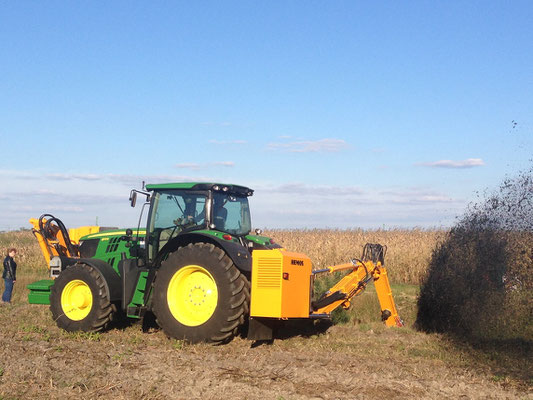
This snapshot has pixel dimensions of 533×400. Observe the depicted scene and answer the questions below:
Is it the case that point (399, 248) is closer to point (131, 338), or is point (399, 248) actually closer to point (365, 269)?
point (365, 269)

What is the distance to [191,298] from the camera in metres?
9.82

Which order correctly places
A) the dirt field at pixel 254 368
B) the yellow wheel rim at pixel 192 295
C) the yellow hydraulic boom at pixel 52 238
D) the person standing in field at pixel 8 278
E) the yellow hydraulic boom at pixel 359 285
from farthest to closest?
1. the person standing in field at pixel 8 278
2. the yellow hydraulic boom at pixel 52 238
3. the yellow hydraulic boom at pixel 359 285
4. the yellow wheel rim at pixel 192 295
5. the dirt field at pixel 254 368

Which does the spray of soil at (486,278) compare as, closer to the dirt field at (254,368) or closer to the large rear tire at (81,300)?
the dirt field at (254,368)

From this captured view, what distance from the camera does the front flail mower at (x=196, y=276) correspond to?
925 cm

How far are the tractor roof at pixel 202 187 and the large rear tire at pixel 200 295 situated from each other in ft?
3.48

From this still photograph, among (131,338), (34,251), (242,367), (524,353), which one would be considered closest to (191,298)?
(131,338)

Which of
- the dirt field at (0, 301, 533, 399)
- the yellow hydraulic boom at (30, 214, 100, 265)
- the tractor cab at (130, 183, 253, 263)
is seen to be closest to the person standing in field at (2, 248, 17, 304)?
the yellow hydraulic boom at (30, 214, 100, 265)

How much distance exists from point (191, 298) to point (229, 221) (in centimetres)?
151

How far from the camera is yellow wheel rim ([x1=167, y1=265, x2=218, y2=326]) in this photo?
968 cm

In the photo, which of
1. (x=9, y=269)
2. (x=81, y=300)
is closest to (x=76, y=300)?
(x=81, y=300)

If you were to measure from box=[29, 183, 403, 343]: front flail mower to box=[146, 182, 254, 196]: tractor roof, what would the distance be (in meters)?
0.02

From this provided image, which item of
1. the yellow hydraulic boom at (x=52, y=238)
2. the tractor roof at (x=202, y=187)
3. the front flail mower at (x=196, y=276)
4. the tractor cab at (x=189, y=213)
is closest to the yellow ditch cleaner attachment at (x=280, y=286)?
the front flail mower at (x=196, y=276)

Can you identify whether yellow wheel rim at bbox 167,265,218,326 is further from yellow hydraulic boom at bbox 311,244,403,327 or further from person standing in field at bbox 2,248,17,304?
person standing in field at bbox 2,248,17,304

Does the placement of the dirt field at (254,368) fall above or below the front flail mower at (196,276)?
below
